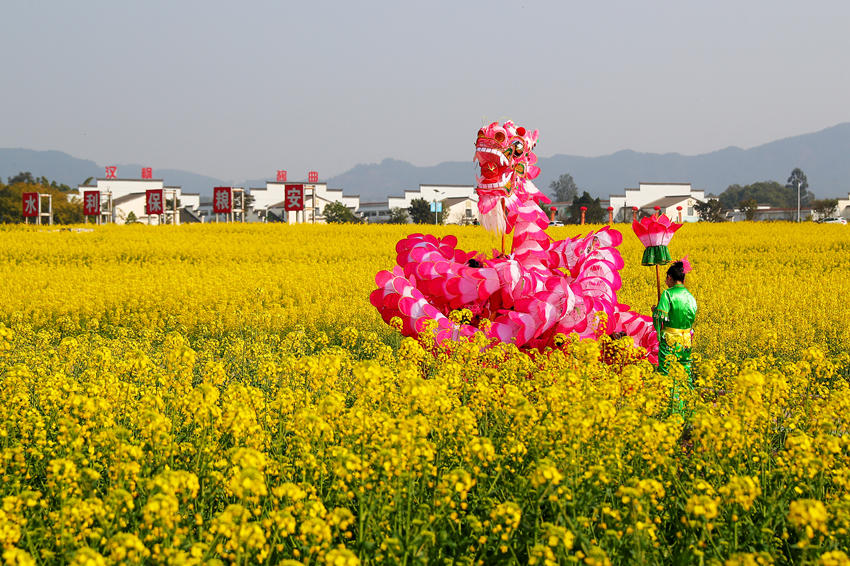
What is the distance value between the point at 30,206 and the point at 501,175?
A: 108ft

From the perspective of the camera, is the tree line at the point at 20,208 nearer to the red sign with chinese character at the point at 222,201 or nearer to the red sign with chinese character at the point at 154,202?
the red sign with chinese character at the point at 154,202

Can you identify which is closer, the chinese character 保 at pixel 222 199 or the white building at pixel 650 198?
the chinese character 保 at pixel 222 199

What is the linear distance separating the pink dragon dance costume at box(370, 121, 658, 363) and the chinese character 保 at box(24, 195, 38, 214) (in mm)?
31778

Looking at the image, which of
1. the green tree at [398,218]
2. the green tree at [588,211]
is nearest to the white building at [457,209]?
the green tree at [398,218]

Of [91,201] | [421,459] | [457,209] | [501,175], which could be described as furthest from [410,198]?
[421,459]

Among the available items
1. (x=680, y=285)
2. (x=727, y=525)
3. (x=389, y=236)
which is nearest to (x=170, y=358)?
(x=727, y=525)

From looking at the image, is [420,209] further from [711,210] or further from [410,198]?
[410,198]

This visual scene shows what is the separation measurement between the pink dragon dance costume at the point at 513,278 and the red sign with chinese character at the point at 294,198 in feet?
77.6

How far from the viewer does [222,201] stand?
32.2 meters

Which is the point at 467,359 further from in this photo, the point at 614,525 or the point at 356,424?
the point at 614,525

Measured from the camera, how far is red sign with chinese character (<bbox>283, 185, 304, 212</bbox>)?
30234 mm

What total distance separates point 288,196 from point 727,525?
28732 mm

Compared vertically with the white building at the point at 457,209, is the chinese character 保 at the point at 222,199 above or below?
below

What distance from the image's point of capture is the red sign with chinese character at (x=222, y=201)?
31373 mm
